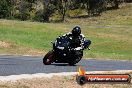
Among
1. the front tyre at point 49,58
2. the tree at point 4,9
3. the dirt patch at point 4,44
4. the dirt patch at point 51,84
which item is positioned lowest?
the tree at point 4,9

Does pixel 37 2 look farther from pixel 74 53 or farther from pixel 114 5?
pixel 74 53

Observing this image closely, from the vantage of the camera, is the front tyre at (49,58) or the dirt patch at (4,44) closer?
the front tyre at (49,58)

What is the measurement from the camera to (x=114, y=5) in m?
115

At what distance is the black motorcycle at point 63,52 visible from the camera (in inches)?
803

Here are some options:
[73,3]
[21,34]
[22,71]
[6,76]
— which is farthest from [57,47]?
[73,3]

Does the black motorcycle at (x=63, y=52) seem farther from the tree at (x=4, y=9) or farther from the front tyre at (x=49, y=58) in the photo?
the tree at (x=4, y=9)

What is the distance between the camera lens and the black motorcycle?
20.4m

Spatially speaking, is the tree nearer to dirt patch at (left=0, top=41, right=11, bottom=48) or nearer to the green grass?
the green grass

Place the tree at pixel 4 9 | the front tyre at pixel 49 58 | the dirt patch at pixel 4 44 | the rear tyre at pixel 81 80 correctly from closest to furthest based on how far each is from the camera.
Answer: the rear tyre at pixel 81 80 < the front tyre at pixel 49 58 < the dirt patch at pixel 4 44 < the tree at pixel 4 9

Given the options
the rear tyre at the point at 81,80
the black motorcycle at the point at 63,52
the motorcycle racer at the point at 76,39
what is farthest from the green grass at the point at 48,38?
the rear tyre at the point at 81,80

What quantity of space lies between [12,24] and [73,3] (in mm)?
56982

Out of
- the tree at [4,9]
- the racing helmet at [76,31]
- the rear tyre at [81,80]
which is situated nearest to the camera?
the rear tyre at [81,80]

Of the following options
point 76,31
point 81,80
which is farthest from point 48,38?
point 81,80

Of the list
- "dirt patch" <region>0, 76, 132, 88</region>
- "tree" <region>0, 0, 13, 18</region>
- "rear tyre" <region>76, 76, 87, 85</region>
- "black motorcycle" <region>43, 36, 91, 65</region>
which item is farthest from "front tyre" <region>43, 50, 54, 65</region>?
"tree" <region>0, 0, 13, 18</region>
